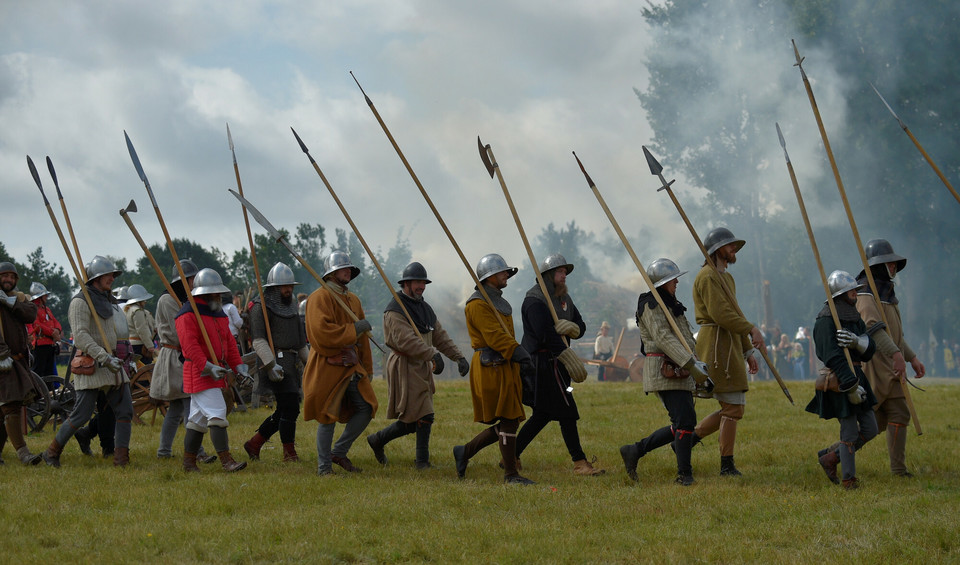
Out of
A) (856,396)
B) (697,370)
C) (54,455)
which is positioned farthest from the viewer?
(54,455)

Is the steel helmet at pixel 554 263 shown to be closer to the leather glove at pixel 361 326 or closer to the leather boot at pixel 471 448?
the leather boot at pixel 471 448

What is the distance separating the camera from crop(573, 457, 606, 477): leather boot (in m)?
7.75

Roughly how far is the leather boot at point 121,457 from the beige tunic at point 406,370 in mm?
2269

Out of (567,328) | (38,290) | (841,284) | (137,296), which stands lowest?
(567,328)

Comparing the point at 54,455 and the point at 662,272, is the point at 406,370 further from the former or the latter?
the point at 54,455

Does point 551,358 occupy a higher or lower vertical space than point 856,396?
higher

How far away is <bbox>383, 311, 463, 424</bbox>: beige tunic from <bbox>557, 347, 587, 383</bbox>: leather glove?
3.50ft

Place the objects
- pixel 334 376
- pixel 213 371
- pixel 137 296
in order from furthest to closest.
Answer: pixel 137 296 < pixel 334 376 < pixel 213 371

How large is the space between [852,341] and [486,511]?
9.13ft

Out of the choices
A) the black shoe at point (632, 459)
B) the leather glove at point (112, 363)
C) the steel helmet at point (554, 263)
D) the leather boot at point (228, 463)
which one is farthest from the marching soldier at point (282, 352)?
the black shoe at point (632, 459)

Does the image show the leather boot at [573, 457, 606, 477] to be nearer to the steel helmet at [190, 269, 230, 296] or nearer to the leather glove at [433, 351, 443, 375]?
the leather glove at [433, 351, 443, 375]

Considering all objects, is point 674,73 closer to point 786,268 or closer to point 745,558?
point 786,268

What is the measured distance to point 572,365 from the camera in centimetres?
750

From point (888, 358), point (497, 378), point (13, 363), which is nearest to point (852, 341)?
point (888, 358)
